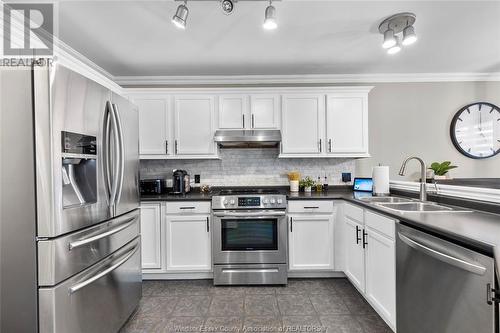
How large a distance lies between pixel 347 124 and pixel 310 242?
1.55m

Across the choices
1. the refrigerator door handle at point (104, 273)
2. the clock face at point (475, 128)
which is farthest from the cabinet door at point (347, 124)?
the refrigerator door handle at point (104, 273)

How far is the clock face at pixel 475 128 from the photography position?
11.4 feet

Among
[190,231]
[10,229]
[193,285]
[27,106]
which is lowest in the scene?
[193,285]

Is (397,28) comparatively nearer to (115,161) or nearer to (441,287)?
(441,287)

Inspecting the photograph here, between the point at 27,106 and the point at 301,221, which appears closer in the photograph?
the point at 27,106

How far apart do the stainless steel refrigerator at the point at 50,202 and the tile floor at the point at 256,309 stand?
73 centimetres

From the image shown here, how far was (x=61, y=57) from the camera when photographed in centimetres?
253

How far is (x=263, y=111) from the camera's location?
318cm

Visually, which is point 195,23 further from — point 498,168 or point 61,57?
point 498,168

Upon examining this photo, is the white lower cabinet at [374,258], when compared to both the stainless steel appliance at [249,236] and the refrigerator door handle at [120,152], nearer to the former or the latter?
the stainless steel appliance at [249,236]

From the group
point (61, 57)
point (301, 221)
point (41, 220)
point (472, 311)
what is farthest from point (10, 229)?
point (301, 221)

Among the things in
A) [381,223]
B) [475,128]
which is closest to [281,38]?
[381,223]

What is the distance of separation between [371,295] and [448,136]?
278 centimetres

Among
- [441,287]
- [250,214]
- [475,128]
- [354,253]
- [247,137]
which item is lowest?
[354,253]
